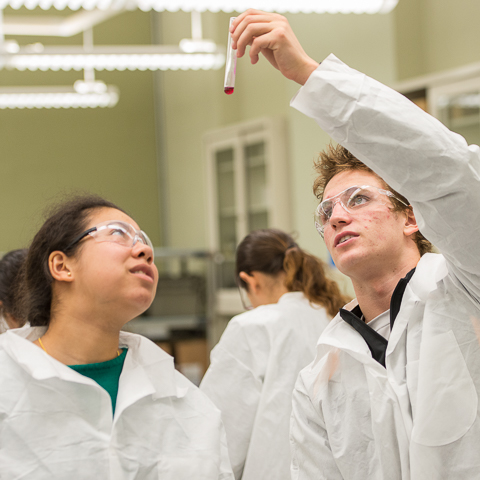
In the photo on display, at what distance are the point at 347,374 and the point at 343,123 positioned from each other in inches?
19.3

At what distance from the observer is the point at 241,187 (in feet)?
19.1

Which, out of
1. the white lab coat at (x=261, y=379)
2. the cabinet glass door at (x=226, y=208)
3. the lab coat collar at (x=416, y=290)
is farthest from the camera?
the cabinet glass door at (x=226, y=208)

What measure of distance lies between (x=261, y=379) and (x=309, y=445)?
0.85 m

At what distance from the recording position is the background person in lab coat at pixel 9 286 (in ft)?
5.74

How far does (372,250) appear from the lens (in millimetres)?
1172

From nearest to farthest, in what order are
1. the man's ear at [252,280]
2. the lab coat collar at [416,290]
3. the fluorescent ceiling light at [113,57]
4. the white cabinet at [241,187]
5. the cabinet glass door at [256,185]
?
the lab coat collar at [416,290], the man's ear at [252,280], the fluorescent ceiling light at [113,57], the white cabinet at [241,187], the cabinet glass door at [256,185]

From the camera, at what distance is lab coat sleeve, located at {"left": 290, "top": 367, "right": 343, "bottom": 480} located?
45.4 inches

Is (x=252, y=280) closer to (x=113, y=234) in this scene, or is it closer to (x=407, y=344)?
(x=113, y=234)

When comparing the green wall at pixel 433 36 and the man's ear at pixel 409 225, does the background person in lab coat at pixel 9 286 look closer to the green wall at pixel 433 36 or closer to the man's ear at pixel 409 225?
the man's ear at pixel 409 225

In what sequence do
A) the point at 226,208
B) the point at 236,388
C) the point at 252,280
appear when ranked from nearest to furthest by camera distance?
the point at 236,388 → the point at 252,280 → the point at 226,208

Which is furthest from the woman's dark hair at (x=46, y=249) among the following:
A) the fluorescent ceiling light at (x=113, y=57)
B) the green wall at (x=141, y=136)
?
the green wall at (x=141, y=136)

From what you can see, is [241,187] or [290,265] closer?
[290,265]

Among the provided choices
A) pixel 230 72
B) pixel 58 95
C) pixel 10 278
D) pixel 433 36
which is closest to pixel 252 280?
pixel 10 278

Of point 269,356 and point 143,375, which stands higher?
point 143,375
